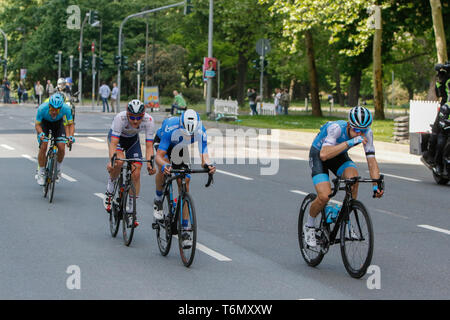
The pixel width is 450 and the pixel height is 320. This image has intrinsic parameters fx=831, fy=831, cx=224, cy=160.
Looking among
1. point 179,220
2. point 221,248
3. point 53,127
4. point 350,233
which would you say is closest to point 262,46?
point 53,127

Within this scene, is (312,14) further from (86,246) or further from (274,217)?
(86,246)

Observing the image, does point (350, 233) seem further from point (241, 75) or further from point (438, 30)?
point (241, 75)

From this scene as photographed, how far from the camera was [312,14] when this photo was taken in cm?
3209

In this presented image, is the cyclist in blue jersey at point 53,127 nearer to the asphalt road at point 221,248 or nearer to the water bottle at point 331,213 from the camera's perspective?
the asphalt road at point 221,248

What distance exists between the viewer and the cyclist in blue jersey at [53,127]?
41.7 ft

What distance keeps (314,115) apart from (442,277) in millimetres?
36188

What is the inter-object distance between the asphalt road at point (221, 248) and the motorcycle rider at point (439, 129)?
517mm

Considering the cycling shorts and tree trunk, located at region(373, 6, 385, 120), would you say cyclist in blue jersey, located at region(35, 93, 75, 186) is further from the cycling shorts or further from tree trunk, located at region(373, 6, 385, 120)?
tree trunk, located at region(373, 6, 385, 120)

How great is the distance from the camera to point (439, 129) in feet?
49.9

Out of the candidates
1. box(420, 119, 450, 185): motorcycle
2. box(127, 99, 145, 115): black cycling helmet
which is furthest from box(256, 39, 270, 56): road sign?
box(127, 99, 145, 115): black cycling helmet

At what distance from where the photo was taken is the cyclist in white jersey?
29.9 ft

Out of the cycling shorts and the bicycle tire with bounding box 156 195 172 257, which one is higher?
the cycling shorts

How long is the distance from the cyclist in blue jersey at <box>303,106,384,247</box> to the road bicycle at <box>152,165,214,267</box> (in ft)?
3.40

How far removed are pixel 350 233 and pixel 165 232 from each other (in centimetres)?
196
